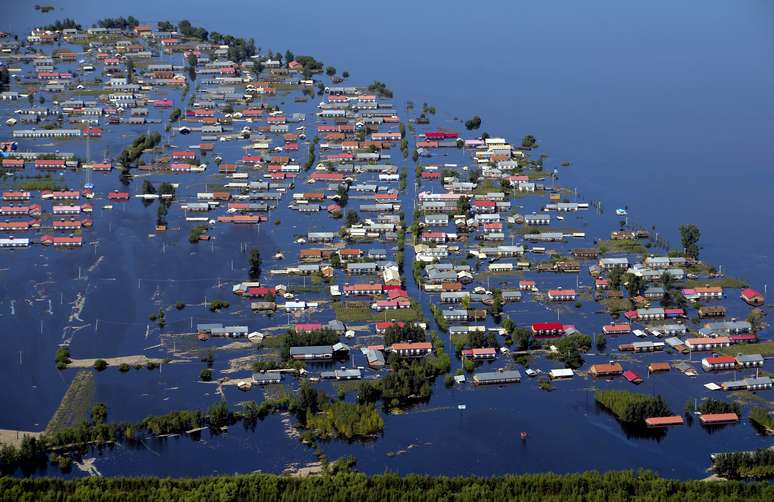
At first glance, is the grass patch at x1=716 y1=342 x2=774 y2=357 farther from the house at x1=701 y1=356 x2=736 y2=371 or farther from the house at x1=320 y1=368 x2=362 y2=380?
the house at x1=320 y1=368 x2=362 y2=380

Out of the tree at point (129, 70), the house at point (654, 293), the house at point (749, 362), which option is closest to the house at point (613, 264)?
the house at point (654, 293)

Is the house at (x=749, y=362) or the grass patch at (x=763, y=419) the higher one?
the house at (x=749, y=362)

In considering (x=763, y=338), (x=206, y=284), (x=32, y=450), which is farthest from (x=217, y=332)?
(x=763, y=338)

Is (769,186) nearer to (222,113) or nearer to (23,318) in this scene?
(222,113)

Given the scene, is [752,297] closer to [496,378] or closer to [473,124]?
[496,378]

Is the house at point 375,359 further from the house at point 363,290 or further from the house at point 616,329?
the house at point 616,329

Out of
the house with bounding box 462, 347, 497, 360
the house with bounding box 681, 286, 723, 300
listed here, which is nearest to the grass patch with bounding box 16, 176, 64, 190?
the house with bounding box 462, 347, 497, 360
